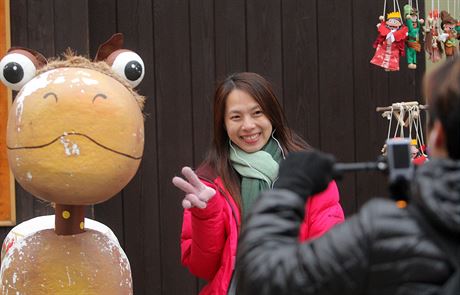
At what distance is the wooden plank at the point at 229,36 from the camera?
4281mm

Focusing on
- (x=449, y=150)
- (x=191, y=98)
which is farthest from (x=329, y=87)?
(x=449, y=150)

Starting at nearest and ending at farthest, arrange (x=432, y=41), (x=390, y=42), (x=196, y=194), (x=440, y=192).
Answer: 1. (x=440, y=192)
2. (x=196, y=194)
3. (x=390, y=42)
4. (x=432, y=41)

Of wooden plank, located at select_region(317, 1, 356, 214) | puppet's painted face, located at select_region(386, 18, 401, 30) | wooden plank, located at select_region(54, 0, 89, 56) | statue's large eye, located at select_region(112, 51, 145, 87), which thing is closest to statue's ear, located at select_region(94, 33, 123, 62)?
statue's large eye, located at select_region(112, 51, 145, 87)

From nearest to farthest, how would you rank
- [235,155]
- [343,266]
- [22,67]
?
[343,266] < [22,67] < [235,155]

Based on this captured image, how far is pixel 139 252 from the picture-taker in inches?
168

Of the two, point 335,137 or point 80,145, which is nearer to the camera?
point 80,145

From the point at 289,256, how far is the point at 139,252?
9.80 ft

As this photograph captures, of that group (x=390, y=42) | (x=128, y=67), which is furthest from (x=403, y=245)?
(x=390, y=42)

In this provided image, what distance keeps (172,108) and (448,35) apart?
1.51 m

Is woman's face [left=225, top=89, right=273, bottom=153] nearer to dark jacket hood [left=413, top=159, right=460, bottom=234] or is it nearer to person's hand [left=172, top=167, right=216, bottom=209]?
person's hand [left=172, top=167, right=216, bottom=209]

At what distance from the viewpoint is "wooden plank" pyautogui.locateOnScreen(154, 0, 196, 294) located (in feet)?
13.9

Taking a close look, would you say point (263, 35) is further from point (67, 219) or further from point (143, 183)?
point (67, 219)

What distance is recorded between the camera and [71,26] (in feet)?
12.7

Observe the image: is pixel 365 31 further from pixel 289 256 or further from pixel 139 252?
pixel 289 256
